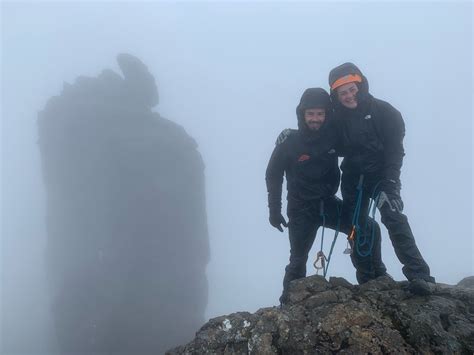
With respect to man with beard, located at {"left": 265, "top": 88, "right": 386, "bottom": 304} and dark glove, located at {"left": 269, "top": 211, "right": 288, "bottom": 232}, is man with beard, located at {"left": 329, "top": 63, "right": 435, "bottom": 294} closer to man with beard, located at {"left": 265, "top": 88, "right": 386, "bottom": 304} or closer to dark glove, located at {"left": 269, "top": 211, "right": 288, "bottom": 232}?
man with beard, located at {"left": 265, "top": 88, "right": 386, "bottom": 304}

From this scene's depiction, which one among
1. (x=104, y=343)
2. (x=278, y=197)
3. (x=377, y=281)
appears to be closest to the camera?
(x=377, y=281)

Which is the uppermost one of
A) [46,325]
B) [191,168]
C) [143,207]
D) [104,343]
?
[191,168]

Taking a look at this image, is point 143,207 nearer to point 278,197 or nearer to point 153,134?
point 153,134

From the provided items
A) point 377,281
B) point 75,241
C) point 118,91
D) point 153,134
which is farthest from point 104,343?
point 377,281

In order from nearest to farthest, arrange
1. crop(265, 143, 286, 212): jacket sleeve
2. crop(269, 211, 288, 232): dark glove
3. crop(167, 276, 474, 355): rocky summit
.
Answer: crop(167, 276, 474, 355): rocky summit
crop(265, 143, 286, 212): jacket sleeve
crop(269, 211, 288, 232): dark glove

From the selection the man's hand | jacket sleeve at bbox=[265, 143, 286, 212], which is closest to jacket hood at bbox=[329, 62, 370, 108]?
the man's hand

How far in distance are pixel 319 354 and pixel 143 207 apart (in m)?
50.2

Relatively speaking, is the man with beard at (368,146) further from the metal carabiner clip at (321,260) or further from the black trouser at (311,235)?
the metal carabiner clip at (321,260)

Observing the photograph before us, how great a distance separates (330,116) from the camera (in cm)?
785

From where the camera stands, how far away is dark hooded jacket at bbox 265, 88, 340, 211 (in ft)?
25.5

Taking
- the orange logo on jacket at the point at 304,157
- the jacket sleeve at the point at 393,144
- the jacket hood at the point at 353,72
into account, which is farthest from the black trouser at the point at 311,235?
the jacket hood at the point at 353,72

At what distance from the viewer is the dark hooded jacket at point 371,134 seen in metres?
7.34

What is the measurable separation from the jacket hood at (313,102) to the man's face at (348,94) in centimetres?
29

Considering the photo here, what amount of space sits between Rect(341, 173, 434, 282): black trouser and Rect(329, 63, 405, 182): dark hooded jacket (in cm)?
23
